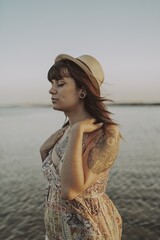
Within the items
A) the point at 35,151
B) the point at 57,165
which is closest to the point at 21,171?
the point at 35,151

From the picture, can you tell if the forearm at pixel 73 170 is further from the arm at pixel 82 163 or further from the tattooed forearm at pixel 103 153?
the tattooed forearm at pixel 103 153

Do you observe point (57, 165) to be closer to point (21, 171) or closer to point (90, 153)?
point (90, 153)

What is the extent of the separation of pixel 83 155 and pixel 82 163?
74 millimetres

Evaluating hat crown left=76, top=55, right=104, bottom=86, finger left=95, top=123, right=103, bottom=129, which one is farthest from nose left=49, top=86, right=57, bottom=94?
finger left=95, top=123, right=103, bottom=129

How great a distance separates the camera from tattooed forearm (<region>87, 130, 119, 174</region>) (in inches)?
97.0

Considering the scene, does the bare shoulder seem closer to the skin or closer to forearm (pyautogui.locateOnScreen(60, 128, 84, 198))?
the skin

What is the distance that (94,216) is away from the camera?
8.25ft

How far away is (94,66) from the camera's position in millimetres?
2582

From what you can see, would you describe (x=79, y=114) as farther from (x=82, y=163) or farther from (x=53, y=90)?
(x=82, y=163)

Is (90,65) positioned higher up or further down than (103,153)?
higher up

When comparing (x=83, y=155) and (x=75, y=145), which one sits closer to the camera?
(x=75, y=145)

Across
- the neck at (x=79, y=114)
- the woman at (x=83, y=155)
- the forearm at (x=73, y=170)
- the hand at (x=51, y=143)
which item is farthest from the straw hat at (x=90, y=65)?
the hand at (x=51, y=143)

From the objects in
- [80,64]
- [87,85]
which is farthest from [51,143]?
[80,64]

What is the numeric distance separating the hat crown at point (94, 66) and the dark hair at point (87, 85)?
0.14ft
